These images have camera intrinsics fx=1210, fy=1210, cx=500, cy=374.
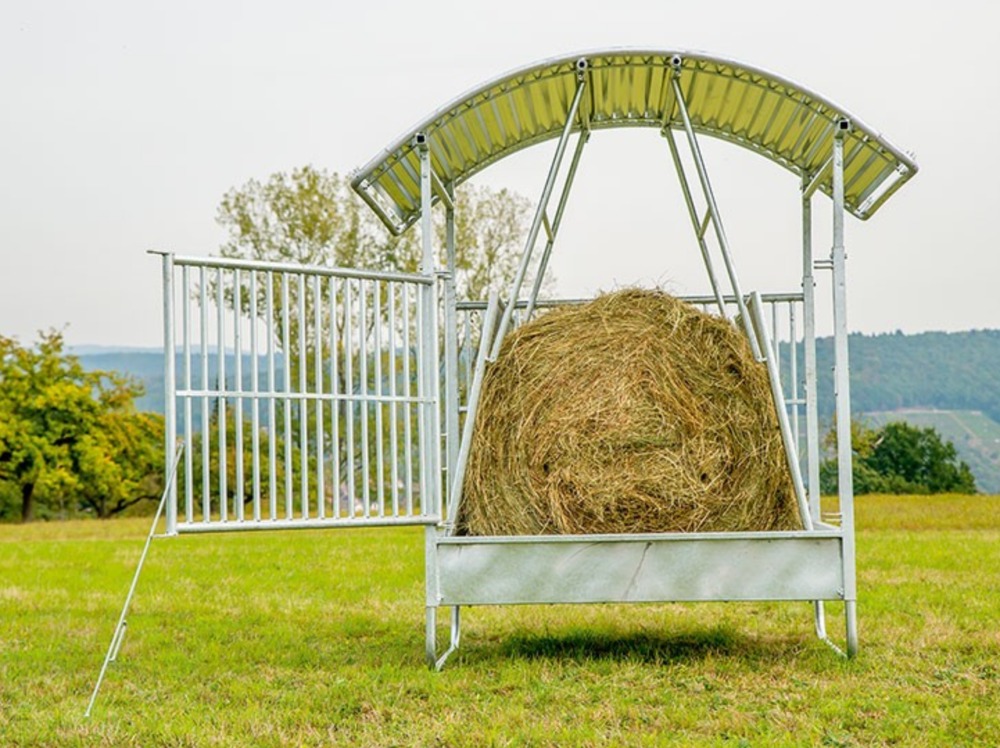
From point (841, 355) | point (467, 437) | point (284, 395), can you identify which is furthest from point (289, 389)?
point (841, 355)

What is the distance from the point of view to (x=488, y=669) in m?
6.36

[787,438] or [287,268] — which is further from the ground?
[287,268]

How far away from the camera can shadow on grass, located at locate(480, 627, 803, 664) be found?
6.64 meters

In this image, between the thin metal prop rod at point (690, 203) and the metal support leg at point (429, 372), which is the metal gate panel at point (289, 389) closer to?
the metal support leg at point (429, 372)

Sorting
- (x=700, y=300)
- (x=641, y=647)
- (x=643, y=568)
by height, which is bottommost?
(x=641, y=647)

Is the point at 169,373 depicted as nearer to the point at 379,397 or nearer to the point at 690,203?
the point at 379,397

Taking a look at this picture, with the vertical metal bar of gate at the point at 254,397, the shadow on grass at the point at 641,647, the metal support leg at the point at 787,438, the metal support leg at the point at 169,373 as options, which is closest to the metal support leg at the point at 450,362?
the shadow on grass at the point at 641,647

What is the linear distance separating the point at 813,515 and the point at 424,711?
3311 mm

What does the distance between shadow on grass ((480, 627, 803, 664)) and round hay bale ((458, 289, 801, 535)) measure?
70 cm

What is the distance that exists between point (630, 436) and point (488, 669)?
1467 millimetres

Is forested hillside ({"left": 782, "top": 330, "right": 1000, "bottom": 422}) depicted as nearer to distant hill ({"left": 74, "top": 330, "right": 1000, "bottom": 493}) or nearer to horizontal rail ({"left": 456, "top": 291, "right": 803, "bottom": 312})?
distant hill ({"left": 74, "top": 330, "right": 1000, "bottom": 493})

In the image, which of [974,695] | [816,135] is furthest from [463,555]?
[816,135]

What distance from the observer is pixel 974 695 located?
18.3 feet

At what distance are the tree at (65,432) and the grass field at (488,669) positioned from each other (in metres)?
29.9
